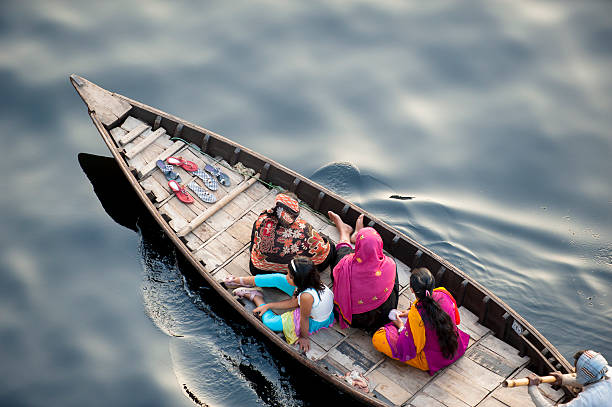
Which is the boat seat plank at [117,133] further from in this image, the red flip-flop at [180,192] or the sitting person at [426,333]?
the sitting person at [426,333]

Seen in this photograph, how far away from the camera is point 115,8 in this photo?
13633 millimetres

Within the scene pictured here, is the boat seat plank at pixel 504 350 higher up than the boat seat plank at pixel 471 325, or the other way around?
the boat seat plank at pixel 471 325

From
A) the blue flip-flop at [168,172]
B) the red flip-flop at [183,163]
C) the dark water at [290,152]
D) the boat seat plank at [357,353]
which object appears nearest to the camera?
the boat seat plank at [357,353]

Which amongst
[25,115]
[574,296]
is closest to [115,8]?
[25,115]

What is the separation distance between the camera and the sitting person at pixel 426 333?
6707 millimetres

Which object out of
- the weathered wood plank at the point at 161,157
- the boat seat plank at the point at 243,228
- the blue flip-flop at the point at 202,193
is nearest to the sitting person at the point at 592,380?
the boat seat plank at the point at 243,228

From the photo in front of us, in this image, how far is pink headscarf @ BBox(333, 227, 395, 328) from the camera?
23.1 feet

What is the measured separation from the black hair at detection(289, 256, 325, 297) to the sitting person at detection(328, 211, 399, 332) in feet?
1.43

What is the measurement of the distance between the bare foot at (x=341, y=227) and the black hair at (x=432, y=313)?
208cm

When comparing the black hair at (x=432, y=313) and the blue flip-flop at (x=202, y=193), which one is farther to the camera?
the blue flip-flop at (x=202, y=193)

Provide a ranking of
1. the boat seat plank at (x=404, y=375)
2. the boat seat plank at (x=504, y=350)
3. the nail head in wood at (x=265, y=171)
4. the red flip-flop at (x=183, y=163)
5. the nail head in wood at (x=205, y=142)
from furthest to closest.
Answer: the nail head in wood at (x=205, y=142), the red flip-flop at (x=183, y=163), the nail head in wood at (x=265, y=171), the boat seat plank at (x=504, y=350), the boat seat plank at (x=404, y=375)

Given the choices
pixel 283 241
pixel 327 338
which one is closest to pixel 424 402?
pixel 327 338

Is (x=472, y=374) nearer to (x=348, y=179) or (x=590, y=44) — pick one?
(x=348, y=179)

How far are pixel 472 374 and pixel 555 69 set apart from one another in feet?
24.8
